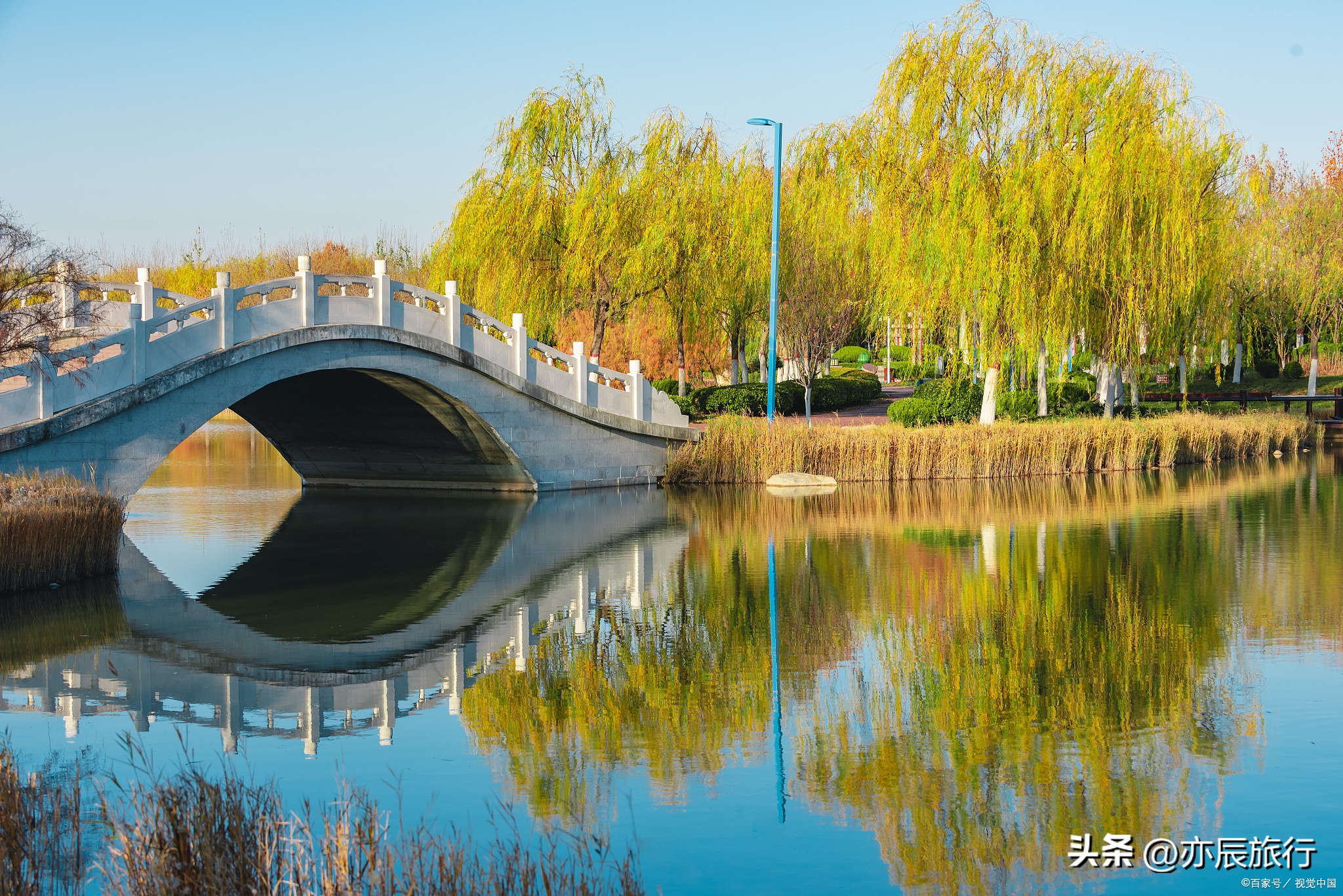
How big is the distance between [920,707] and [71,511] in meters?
8.02

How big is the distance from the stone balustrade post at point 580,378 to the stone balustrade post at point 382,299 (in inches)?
161

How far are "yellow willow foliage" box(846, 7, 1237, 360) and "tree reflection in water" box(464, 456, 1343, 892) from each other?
8709mm

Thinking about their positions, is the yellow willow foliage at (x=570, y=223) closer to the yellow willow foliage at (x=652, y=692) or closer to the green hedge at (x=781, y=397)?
the green hedge at (x=781, y=397)

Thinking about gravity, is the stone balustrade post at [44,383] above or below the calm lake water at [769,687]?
above

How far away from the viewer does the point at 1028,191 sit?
75.7 feet

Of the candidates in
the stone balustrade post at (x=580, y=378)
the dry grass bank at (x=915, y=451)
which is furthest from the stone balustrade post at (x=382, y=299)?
the dry grass bank at (x=915, y=451)

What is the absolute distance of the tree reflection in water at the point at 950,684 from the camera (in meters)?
6.01

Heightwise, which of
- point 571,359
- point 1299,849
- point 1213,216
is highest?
point 1213,216

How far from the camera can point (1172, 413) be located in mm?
28219

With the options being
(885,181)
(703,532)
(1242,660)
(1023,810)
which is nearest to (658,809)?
(1023,810)

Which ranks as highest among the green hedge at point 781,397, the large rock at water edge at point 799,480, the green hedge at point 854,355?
the green hedge at point 854,355

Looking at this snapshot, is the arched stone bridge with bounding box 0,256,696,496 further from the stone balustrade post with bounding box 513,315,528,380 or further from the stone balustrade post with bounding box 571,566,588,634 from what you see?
the stone balustrade post with bounding box 571,566,588,634

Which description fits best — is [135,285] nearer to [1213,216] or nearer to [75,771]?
[75,771]

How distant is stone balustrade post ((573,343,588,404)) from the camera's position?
22328 mm
